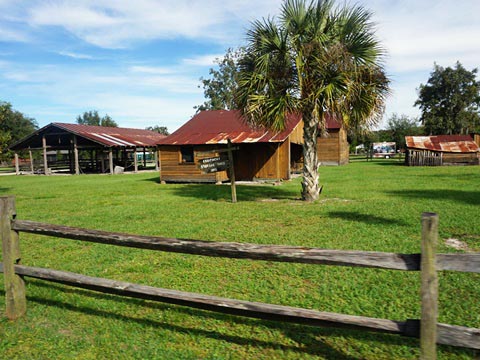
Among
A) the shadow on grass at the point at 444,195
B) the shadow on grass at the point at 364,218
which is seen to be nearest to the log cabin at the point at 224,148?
the shadow on grass at the point at 444,195

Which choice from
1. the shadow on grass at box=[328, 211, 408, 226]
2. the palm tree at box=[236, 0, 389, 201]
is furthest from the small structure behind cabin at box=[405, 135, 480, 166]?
the shadow on grass at box=[328, 211, 408, 226]

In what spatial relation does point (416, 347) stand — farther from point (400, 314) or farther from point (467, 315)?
point (467, 315)

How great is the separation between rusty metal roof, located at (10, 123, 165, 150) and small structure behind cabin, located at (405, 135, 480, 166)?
23.1 m

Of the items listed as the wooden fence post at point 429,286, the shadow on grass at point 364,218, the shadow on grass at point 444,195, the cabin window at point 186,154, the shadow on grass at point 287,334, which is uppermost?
the cabin window at point 186,154

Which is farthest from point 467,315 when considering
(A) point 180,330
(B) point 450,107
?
(B) point 450,107

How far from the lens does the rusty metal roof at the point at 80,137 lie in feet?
107

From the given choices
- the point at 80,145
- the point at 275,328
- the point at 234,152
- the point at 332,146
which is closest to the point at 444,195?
the point at 275,328

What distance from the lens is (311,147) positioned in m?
12.5

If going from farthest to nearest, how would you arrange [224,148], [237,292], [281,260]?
[224,148]
[237,292]
[281,260]

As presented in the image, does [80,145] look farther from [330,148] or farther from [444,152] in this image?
[444,152]

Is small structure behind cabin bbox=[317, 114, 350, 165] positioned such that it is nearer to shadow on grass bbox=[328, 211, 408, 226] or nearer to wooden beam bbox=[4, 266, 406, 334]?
shadow on grass bbox=[328, 211, 408, 226]

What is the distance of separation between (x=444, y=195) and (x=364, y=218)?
5217 mm

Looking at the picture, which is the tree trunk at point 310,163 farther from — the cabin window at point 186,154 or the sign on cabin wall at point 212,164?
the cabin window at point 186,154

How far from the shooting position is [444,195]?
493 inches
